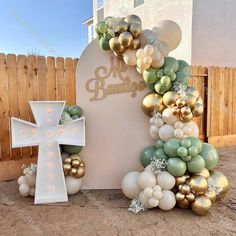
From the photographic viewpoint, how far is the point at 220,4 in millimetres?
7871

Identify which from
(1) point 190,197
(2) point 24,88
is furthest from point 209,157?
(2) point 24,88

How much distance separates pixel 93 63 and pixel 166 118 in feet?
3.89

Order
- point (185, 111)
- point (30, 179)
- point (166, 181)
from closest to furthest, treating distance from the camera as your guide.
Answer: point (166, 181), point (185, 111), point (30, 179)

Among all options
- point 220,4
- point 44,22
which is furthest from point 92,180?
point 220,4

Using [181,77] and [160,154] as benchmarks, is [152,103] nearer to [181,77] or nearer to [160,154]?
[181,77]

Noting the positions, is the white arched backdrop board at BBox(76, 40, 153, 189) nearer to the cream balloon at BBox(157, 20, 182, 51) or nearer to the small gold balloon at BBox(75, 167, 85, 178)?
the small gold balloon at BBox(75, 167, 85, 178)

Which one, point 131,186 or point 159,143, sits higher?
point 159,143

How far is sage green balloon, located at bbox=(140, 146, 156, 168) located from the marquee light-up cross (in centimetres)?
73

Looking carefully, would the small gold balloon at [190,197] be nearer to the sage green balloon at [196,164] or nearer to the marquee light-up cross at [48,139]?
the sage green balloon at [196,164]

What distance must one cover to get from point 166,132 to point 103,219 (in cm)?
113

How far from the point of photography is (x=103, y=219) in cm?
246

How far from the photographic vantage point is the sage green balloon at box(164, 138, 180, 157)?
2.63m

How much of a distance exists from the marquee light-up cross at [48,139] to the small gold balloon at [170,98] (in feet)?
3.28

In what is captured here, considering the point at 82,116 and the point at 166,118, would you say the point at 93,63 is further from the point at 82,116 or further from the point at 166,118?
the point at 166,118
